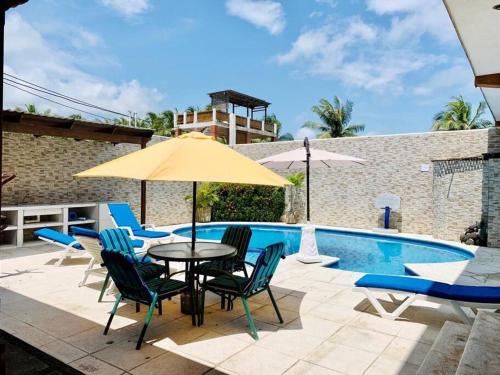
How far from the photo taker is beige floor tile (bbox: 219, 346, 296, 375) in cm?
347

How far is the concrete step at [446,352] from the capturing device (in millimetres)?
2754

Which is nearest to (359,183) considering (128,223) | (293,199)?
(293,199)

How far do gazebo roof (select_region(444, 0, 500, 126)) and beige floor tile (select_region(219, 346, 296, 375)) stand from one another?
393cm

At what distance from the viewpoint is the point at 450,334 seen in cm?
346

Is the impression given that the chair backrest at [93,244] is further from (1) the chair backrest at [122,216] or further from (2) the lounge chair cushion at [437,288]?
(2) the lounge chair cushion at [437,288]

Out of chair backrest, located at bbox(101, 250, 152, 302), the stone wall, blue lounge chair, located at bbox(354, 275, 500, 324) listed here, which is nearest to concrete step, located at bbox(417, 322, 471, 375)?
blue lounge chair, located at bbox(354, 275, 500, 324)

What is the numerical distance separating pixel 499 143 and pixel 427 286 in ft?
29.3

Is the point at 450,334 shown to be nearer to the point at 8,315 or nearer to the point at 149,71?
the point at 8,315

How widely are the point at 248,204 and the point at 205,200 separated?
1.97 meters

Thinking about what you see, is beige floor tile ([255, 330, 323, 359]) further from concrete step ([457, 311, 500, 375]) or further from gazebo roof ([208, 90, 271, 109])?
gazebo roof ([208, 90, 271, 109])

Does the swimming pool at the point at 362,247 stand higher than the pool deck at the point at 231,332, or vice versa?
the pool deck at the point at 231,332

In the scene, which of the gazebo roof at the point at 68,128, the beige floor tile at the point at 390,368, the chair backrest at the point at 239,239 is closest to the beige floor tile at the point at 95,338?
the chair backrest at the point at 239,239

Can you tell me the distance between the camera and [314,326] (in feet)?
15.0

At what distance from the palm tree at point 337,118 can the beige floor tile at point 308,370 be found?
30.8 meters
